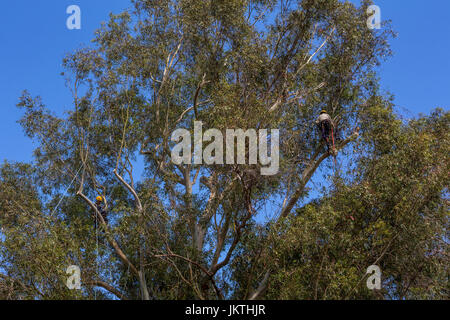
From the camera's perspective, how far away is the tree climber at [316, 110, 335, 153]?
44.5ft

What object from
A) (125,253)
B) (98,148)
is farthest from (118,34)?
(125,253)

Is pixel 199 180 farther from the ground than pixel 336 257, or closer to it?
farther from the ground

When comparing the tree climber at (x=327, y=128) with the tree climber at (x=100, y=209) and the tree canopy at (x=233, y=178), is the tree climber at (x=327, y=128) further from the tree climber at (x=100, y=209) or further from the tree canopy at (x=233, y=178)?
the tree climber at (x=100, y=209)

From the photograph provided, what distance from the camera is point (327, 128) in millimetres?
13711

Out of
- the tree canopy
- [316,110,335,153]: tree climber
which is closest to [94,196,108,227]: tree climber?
the tree canopy

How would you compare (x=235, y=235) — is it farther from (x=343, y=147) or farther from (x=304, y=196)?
(x=343, y=147)

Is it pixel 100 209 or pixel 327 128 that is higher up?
pixel 327 128

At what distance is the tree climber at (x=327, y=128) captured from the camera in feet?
44.5

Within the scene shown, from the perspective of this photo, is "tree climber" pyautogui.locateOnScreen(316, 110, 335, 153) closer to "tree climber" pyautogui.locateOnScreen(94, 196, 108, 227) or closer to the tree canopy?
the tree canopy

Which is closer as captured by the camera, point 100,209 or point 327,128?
point 327,128

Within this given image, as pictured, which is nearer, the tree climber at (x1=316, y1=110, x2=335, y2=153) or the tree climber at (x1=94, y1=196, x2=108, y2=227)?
the tree climber at (x1=316, y1=110, x2=335, y2=153)

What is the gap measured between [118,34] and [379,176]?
27.6 feet

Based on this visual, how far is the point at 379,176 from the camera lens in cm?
1209

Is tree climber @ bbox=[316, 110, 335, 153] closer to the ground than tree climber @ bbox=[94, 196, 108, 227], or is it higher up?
higher up
